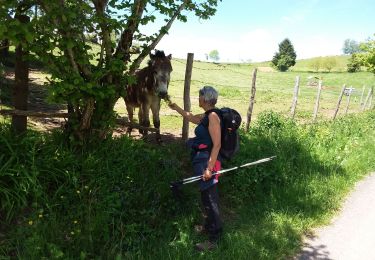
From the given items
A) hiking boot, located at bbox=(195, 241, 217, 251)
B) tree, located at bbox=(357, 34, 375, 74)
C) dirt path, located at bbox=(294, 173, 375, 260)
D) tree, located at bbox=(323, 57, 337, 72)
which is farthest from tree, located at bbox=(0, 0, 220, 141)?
tree, located at bbox=(323, 57, 337, 72)

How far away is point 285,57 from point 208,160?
9559cm

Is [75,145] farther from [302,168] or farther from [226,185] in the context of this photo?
[302,168]

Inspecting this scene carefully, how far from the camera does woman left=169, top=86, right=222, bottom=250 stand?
16.1 ft

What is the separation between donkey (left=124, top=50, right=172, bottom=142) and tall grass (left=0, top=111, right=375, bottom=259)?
113cm

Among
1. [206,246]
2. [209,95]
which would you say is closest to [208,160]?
[209,95]

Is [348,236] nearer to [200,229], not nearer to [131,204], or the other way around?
[200,229]

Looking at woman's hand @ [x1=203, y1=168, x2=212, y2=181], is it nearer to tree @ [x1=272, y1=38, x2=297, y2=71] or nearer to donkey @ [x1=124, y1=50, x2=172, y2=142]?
donkey @ [x1=124, y1=50, x2=172, y2=142]

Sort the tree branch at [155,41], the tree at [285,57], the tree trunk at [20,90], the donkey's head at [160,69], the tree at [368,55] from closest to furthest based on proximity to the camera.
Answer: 1. the tree trunk at [20,90]
2. the tree branch at [155,41]
3. the donkey's head at [160,69]
4. the tree at [368,55]
5. the tree at [285,57]

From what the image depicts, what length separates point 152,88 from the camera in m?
8.16

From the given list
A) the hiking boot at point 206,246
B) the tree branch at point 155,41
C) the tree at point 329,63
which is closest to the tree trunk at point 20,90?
the tree branch at point 155,41

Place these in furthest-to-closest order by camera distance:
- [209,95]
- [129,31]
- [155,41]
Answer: [155,41] → [129,31] → [209,95]

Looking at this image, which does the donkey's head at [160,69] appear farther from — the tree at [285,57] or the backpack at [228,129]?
the tree at [285,57]

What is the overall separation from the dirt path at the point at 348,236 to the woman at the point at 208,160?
1.27 meters

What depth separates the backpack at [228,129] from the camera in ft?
16.3
